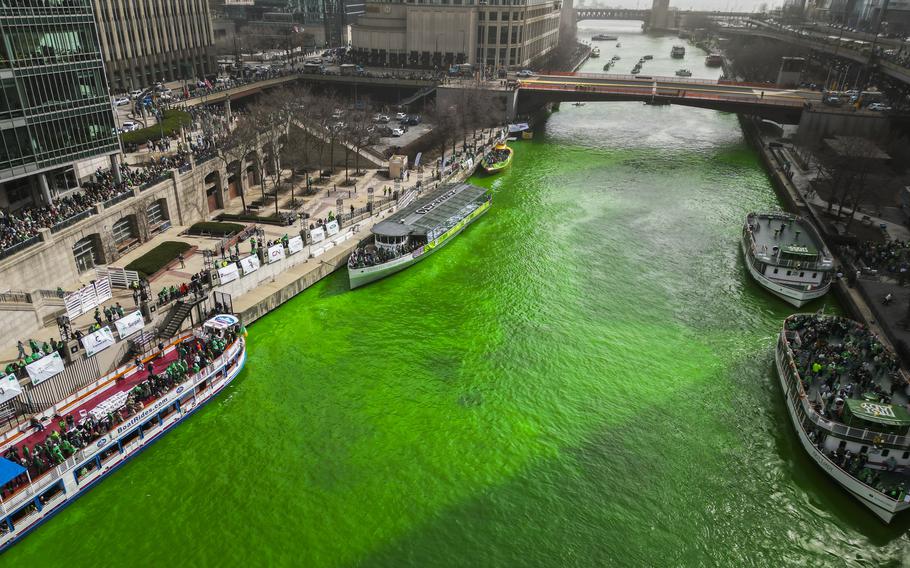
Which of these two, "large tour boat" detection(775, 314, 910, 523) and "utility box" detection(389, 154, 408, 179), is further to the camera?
"utility box" detection(389, 154, 408, 179)

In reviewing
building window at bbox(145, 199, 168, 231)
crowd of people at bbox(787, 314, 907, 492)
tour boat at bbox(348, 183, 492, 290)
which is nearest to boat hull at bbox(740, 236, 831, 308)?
crowd of people at bbox(787, 314, 907, 492)

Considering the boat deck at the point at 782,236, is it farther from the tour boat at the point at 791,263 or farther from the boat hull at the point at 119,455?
the boat hull at the point at 119,455

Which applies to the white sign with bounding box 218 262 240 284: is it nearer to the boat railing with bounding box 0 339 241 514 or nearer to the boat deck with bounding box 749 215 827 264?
the boat railing with bounding box 0 339 241 514

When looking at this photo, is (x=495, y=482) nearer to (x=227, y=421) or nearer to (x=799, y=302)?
(x=227, y=421)

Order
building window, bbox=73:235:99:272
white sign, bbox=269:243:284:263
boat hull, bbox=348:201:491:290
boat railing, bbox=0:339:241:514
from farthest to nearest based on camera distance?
1. boat hull, bbox=348:201:491:290
2. white sign, bbox=269:243:284:263
3. building window, bbox=73:235:99:272
4. boat railing, bbox=0:339:241:514

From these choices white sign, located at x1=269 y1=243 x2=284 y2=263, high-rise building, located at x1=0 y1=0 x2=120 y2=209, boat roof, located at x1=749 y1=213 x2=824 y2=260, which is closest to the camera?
high-rise building, located at x1=0 y1=0 x2=120 y2=209

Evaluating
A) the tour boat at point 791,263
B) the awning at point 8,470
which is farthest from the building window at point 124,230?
the tour boat at point 791,263

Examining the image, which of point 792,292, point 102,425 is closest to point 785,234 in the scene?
point 792,292
